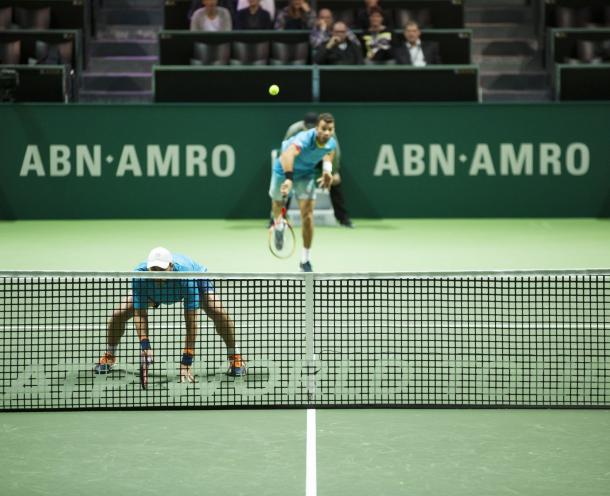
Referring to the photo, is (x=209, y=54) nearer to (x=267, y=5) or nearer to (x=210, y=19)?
(x=210, y=19)

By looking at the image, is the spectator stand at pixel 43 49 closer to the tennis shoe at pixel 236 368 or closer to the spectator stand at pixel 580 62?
the spectator stand at pixel 580 62

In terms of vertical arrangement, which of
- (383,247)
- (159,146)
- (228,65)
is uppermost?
(228,65)

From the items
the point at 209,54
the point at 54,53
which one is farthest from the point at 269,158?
the point at 54,53

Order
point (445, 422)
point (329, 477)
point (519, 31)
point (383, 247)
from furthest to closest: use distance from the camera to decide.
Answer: point (519, 31)
point (383, 247)
point (445, 422)
point (329, 477)

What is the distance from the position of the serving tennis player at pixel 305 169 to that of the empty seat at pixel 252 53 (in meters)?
6.21

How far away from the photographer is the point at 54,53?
19281mm

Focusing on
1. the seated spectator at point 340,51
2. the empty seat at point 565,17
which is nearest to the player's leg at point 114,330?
the seated spectator at point 340,51

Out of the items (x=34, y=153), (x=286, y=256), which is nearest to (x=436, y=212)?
(x=286, y=256)

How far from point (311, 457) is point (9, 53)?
14.6 m

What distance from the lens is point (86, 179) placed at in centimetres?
1819

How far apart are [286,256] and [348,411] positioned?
6.79m

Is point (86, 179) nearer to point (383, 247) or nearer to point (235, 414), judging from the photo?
point (383, 247)

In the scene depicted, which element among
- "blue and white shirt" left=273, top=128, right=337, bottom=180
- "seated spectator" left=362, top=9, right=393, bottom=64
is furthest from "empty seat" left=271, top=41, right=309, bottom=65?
"blue and white shirt" left=273, top=128, right=337, bottom=180

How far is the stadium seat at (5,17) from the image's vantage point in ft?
67.3
